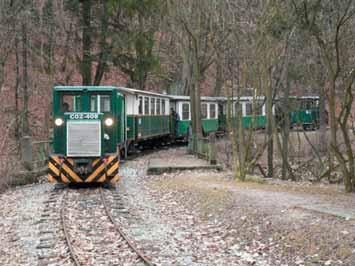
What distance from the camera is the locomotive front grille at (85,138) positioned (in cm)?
1916

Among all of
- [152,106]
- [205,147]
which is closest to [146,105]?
[152,106]

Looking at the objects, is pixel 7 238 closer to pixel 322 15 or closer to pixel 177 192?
pixel 177 192

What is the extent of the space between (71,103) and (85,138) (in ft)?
6.59

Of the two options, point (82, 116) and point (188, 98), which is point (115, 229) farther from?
point (188, 98)

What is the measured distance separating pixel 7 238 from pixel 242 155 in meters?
10.5

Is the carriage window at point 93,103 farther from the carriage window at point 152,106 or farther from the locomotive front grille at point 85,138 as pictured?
the carriage window at point 152,106

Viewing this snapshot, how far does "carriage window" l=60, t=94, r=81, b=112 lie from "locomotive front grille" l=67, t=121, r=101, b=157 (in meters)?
1.37

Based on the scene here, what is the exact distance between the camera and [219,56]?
80.9 feet

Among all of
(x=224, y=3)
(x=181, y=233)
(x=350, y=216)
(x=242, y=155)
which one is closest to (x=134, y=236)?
(x=181, y=233)

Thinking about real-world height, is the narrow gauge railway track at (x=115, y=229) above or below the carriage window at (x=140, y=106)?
below

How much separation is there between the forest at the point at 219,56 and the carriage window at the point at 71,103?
7.05 ft

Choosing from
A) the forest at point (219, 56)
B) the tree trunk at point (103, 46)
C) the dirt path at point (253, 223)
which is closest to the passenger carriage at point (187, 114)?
the forest at point (219, 56)

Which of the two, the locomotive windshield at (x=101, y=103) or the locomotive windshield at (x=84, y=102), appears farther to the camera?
the locomotive windshield at (x=101, y=103)

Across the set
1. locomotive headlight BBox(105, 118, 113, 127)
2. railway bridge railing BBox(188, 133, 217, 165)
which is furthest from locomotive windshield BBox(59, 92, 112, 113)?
railway bridge railing BBox(188, 133, 217, 165)
